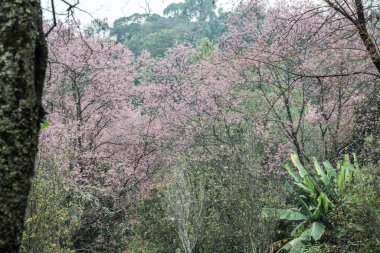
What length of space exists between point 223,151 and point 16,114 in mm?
11764

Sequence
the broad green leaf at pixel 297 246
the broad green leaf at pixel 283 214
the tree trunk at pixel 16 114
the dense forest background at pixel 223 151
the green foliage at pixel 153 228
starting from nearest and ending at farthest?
the tree trunk at pixel 16 114 < the dense forest background at pixel 223 151 < the broad green leaf at pixel 283 214 < the broad green leaf at pixel 297 246 < the green foliage at pixel 153 228

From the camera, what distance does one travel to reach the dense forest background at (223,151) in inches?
297

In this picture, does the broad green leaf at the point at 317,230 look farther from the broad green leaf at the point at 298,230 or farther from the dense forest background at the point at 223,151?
the broad green leaf at the point at 298,230

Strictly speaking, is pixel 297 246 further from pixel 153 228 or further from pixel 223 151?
pixel 223 151

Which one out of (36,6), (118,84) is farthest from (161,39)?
(36,6)

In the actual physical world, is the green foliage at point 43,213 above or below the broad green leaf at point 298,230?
above

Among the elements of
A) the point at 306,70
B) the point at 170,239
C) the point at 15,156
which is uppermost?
the point at 306,70

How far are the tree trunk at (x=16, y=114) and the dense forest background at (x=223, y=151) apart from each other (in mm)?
3684

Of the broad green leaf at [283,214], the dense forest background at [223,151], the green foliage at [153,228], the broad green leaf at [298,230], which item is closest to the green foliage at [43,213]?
the dense forest background at [223,151]

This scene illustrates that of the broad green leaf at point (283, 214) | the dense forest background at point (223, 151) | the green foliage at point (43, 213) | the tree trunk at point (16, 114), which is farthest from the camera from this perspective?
the broad green leaf at point (283, 214)

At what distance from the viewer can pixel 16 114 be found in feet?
6.00

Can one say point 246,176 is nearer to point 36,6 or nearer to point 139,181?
point 139,181

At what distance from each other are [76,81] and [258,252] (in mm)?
8899

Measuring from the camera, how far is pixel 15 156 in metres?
1.82
